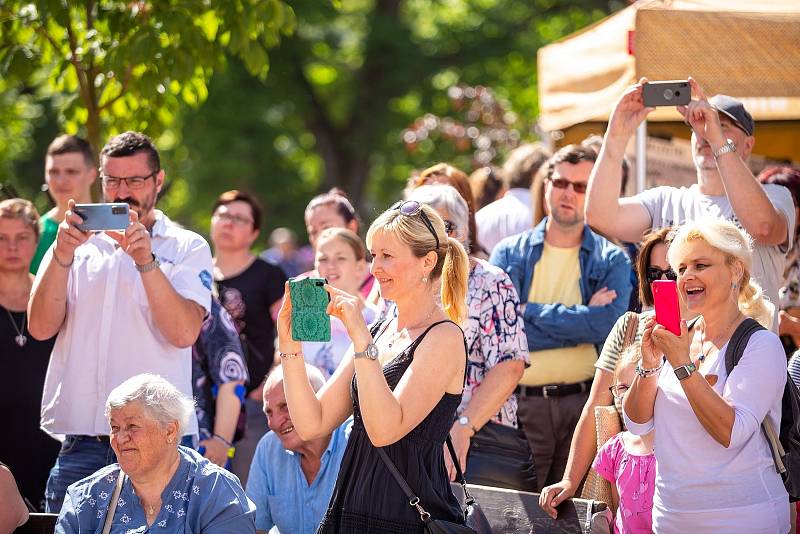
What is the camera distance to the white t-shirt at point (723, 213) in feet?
16.2

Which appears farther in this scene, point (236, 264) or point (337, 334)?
point (236, 264)

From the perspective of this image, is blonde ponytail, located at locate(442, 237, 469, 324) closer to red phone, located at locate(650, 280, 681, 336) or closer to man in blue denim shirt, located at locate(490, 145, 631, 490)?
red phone, located at locate(650, 280, 681, 336)

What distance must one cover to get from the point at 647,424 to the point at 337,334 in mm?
2592

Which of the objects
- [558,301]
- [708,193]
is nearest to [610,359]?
[708,193]

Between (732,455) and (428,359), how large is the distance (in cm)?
108

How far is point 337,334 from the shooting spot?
642 cm

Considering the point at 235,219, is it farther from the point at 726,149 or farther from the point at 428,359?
the point at 428,359

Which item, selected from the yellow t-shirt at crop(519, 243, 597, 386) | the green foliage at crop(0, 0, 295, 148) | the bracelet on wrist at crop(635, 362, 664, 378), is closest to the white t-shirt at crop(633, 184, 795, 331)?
the yellow t-shirt at crop(519, 243, 597, 386)

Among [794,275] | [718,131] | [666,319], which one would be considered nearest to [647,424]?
[666,319]

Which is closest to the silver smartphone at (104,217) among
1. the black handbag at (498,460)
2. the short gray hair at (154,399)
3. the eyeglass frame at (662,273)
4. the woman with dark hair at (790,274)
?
the short gray hair at (154,399)

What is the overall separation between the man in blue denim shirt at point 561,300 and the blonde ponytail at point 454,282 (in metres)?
1.57

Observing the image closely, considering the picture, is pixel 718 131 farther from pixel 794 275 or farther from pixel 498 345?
pixel 794 275

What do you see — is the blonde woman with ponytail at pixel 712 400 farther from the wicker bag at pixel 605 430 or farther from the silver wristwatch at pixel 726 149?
the silver wristwatch at pixel 726 149

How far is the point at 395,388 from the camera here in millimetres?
3648
